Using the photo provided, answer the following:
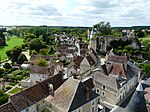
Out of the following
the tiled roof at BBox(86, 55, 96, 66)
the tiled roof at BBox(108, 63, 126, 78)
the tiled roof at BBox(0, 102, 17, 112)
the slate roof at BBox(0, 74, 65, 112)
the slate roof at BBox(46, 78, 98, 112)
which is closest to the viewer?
the tiled roof at BBox(0, 102, 17, 112)

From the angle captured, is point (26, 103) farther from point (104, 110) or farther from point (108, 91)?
point (108, 91)

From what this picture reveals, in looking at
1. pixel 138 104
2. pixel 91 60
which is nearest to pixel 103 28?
pixel 91 60

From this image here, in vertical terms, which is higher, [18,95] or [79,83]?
[79,83]

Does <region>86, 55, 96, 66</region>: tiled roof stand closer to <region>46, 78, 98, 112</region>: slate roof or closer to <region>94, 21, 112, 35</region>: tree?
<region>46, 78, 98, 112</region>: slate roof

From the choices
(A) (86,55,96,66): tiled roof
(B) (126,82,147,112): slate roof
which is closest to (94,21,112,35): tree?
(A) (86,55,96,66): tiled roof

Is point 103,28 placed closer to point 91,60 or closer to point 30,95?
point 91,60

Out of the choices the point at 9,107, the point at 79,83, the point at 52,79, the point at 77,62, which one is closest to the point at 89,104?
the point at 79,83
